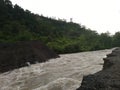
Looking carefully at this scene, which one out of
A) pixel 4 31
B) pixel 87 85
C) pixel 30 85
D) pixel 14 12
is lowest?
pixel 30 85

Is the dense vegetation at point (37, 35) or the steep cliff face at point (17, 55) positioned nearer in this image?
the steep cliff face at point (17, 55)

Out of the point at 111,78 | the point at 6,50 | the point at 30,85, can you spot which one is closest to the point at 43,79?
the point at 30,85

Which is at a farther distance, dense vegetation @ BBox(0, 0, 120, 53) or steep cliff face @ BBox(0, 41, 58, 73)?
dense vegetation @ BBox(0, 0, 120, 53)

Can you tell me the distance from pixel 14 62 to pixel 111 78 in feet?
65.6

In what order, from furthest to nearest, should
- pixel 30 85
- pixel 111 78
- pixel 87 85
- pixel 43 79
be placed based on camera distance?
pixel 43 79 → pixel 30 85 → pixel 111 78 → pixel 87 85

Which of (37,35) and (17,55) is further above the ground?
(37,35)

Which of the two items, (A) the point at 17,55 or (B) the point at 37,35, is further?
(B) the point at 37,35

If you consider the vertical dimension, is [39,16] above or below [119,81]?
above

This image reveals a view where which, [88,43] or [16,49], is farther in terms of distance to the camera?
[88,43]

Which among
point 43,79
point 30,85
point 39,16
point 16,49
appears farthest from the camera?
point 39,16

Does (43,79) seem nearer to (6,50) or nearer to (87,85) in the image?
(87,85)

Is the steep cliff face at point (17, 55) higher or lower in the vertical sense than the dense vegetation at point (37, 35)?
lower

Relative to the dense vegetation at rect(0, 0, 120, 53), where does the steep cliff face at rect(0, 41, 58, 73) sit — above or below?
below

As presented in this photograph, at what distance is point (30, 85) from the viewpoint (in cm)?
1705
